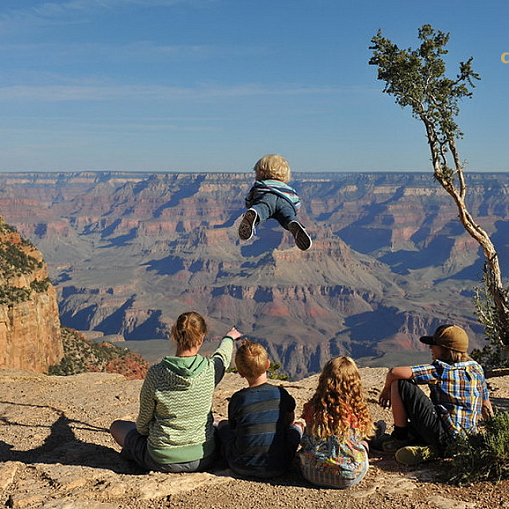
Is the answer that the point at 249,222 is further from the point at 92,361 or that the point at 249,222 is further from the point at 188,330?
the point at 92,361

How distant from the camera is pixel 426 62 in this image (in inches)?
505

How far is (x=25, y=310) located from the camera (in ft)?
125

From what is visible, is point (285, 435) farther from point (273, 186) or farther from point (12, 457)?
point (12, 457)

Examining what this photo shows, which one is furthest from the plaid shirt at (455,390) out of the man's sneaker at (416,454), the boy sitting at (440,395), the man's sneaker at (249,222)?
the man's sneaker at (249,222)

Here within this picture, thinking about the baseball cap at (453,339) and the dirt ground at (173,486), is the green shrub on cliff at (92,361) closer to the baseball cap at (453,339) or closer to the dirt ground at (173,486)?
the dirt ground at (173,486)

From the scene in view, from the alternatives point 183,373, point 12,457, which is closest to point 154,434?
point 183,373

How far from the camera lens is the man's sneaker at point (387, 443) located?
23.9 feet

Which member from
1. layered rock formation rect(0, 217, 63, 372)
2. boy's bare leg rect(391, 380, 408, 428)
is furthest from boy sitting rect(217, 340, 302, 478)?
layered rock formation rect(0, 217, 63, 372)

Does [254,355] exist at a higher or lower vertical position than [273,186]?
lower

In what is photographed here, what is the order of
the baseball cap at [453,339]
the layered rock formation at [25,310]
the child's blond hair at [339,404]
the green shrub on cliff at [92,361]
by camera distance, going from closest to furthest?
the child's blond hair at [339,404]
the baseball cap at [453,339]
the layered rock formation at [25,310]
the green shrub on cliff at [92,361]

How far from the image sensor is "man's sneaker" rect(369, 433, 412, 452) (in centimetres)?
728

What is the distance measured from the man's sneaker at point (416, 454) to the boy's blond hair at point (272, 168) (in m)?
3.74

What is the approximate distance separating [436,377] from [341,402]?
57.6 inches

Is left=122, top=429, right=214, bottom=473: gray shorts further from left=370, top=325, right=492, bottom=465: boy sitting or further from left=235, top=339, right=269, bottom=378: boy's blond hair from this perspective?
left=370, top=325, right=492, bottom=465: boy sitting
